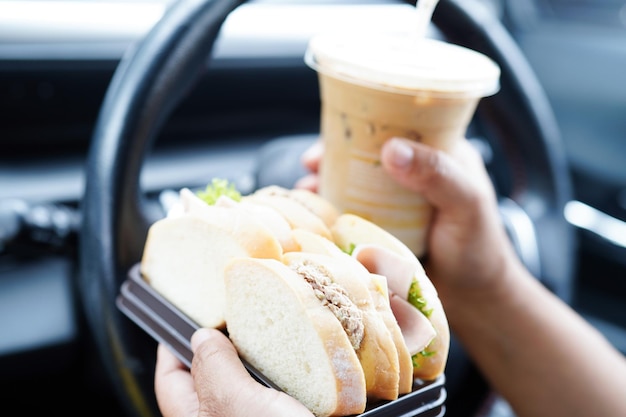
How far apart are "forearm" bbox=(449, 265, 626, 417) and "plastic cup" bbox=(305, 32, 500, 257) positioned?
220 mm

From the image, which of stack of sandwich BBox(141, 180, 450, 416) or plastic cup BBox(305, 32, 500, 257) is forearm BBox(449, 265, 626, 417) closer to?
plastic cup BBox(305, 32, 500, 257)

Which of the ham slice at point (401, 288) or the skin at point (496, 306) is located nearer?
the ham slice at point (401, 288)

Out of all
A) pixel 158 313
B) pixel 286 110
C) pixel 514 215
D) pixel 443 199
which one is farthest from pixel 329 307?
pixel 286 110

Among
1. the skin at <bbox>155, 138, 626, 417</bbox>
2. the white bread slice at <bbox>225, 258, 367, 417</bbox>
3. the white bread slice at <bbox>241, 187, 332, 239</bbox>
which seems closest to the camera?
the white bread slice at <bbox>225, 258, 367, 417</bbox>

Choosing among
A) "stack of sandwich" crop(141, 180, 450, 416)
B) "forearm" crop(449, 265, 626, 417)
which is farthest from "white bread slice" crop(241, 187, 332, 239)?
"forearm" crop(449, 265, 626, 417)

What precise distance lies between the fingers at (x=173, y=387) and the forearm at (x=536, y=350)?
1.30 ft

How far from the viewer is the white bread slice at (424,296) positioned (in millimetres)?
627

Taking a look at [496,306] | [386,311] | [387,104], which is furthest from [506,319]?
[386,311]

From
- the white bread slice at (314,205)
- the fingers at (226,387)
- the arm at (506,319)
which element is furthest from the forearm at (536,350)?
the fingers at (226,387)

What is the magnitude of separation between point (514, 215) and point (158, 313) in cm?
69

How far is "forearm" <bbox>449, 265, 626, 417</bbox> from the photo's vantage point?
988 mm

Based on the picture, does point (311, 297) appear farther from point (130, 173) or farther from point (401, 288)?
point (130, 173)

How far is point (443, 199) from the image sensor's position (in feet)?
3.05

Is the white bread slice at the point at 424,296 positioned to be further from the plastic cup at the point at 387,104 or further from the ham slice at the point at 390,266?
the plastic cup at the point at 387,104
